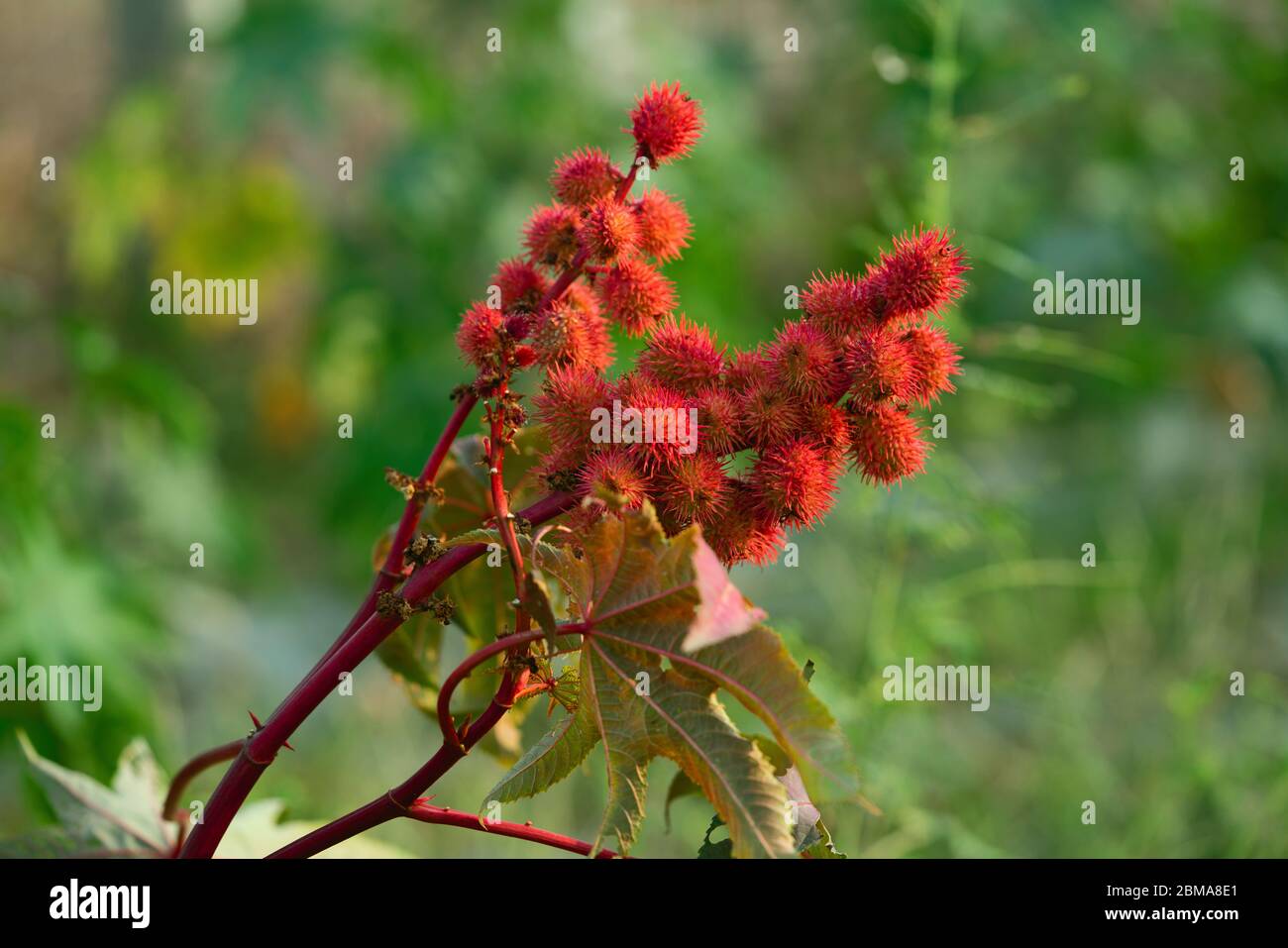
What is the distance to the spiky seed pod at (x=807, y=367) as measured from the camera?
1.80 feet

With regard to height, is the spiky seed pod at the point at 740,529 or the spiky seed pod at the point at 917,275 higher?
the spiky seed pod at the point at 917,275

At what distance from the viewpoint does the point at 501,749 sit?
0.79 m

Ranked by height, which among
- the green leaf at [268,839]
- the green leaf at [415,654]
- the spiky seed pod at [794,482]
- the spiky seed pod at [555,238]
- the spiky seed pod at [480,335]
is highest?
the spiky seed pod at [555,238]

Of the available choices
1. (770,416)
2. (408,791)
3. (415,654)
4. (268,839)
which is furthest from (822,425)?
(268,839)

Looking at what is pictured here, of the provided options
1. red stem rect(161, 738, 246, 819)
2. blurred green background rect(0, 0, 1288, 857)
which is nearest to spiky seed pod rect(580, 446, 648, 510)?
red stem rect(161, 738, 246, 819)

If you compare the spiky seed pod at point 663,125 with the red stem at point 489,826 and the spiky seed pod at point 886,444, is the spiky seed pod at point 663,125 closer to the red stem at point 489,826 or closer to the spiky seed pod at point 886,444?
the spiky seed pod at point 886,444

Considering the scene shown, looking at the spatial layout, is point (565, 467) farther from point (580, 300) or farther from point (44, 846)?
point (44, 846)

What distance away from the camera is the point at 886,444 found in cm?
57

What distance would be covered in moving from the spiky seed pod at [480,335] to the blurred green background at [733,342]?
2.20 ft

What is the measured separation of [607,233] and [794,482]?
142 millimetres

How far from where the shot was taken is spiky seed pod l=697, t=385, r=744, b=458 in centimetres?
55

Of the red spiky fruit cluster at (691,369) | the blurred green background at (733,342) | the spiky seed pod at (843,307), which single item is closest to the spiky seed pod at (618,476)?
the red spiky fruit cluster at (691,369)
